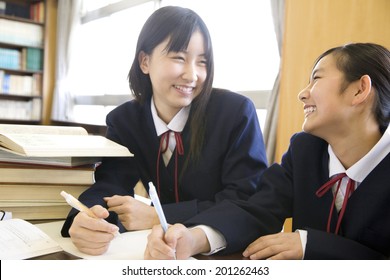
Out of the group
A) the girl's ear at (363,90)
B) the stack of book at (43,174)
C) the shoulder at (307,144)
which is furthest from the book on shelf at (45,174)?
the girl's ear at (363,90)

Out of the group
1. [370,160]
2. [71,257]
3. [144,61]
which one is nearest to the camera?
[71,257]

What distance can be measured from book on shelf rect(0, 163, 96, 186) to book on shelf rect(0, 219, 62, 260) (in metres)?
0.13

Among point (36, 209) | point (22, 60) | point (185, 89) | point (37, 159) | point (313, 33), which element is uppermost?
point (313, 33)

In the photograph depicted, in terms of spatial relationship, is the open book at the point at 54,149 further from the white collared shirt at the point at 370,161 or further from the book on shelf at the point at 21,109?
the book on shelf at the point at 21,109

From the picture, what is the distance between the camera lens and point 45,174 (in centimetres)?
91

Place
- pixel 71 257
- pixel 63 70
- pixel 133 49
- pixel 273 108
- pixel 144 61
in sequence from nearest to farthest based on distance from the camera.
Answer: pixel 71 257
pixel 144 61
pixel 273 108
pixel 133 49
pixel 63 70

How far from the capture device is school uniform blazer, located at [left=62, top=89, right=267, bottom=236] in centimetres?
103

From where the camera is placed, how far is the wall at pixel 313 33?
137 cm

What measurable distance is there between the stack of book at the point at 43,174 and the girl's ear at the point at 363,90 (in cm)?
49

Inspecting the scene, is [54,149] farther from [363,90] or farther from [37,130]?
[363,90]

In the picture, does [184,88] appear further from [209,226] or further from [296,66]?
[296,66]

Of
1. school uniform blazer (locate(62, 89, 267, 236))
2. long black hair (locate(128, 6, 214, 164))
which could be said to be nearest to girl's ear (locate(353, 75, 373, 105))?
school uniform blazer (locate(62, 89, 267, 236))

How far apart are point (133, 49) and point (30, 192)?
3.04 metres

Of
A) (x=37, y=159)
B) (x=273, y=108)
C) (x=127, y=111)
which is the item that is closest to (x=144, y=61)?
(x=127, y=111)
